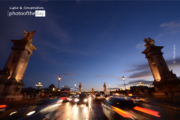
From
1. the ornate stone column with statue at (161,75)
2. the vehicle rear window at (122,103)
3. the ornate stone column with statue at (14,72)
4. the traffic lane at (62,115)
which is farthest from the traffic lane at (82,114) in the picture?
the ornate stone column with statue at (161,75)

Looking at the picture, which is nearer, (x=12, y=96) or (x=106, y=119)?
(x=106, y=119)

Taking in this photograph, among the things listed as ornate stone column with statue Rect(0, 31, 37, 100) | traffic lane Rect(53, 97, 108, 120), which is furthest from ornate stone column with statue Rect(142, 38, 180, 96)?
ornate stone column with statue Rect(0, 31, 37, 100)

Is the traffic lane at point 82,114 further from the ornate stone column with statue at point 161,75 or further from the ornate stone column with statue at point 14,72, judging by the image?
the ornate stone column with statue at point 161,75

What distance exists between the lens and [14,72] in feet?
72.6

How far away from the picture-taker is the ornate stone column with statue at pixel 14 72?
19219mm

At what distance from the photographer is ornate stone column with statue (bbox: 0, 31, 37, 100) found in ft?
63.1

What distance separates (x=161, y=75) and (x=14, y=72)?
44.2 m

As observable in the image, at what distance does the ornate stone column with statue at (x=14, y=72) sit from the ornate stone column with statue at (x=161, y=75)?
123ft

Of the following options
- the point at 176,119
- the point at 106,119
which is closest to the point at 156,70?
the point at 176,119

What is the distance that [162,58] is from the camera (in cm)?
2861

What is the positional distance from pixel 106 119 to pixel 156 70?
3272 cm

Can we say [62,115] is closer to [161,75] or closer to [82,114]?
[82,114]

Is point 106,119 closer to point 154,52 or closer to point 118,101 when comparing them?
point 118,101

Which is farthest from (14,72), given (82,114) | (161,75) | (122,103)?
(161,75)
